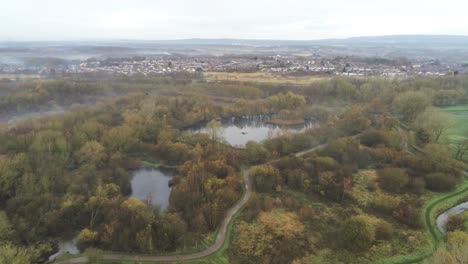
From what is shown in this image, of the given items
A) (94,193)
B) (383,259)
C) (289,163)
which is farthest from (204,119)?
(383,259)

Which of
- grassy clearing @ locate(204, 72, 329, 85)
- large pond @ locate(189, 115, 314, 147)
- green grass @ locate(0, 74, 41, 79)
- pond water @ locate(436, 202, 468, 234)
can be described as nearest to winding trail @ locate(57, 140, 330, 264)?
pond water @ locate(436, 202, 468, 234)

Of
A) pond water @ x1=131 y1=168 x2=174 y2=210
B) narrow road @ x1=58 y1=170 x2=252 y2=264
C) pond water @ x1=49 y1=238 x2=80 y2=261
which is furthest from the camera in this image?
pond water @ x1=131 y1=168 x2=174 y2=210

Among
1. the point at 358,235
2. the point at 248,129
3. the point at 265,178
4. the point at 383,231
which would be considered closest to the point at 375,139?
the point at 265,178

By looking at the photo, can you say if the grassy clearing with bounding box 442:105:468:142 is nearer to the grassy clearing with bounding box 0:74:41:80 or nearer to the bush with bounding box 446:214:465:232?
the bush with bounding box 446:214:465:232

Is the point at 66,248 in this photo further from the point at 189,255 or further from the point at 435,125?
the point at 435,125

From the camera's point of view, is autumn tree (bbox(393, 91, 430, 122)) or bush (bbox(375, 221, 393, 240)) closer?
bush (bbox(375, 221, 393, 240))
